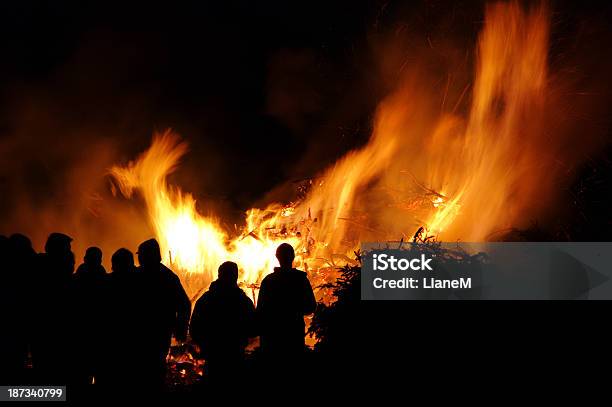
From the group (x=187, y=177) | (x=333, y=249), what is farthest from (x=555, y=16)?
(x=187, y=177)

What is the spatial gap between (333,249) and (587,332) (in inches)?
204

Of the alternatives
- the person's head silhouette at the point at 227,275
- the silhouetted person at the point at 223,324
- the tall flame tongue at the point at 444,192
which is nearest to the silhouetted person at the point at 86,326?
the silhouetted person at the point at 223,324

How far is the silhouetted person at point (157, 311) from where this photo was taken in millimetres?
4941

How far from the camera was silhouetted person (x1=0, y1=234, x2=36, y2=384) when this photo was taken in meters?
4.70

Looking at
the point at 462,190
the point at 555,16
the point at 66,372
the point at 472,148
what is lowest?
the point at 66,372

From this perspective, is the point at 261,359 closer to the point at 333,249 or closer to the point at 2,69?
the point at 333,249

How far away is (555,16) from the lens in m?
10.0

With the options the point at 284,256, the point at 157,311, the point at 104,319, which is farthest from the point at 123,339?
the point at 284,256

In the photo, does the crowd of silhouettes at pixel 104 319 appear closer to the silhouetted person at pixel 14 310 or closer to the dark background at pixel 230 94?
the silhouetted person at pixel 14 310

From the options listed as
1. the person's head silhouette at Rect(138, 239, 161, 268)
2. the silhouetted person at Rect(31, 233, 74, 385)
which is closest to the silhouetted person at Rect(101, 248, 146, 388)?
the person's head silhouette at Rect(138, 239, 161, 268)

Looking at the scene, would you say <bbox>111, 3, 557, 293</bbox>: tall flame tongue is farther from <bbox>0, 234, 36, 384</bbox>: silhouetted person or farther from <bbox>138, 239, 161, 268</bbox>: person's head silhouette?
<bbox>0, 234, 36, 384</bbox>: silhouetted person

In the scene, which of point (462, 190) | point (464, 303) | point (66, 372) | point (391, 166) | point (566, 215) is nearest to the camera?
point (66, 372)

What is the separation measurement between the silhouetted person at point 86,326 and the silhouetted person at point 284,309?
1453 millimetres

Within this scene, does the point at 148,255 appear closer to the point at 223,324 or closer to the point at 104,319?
the point at 104,319
